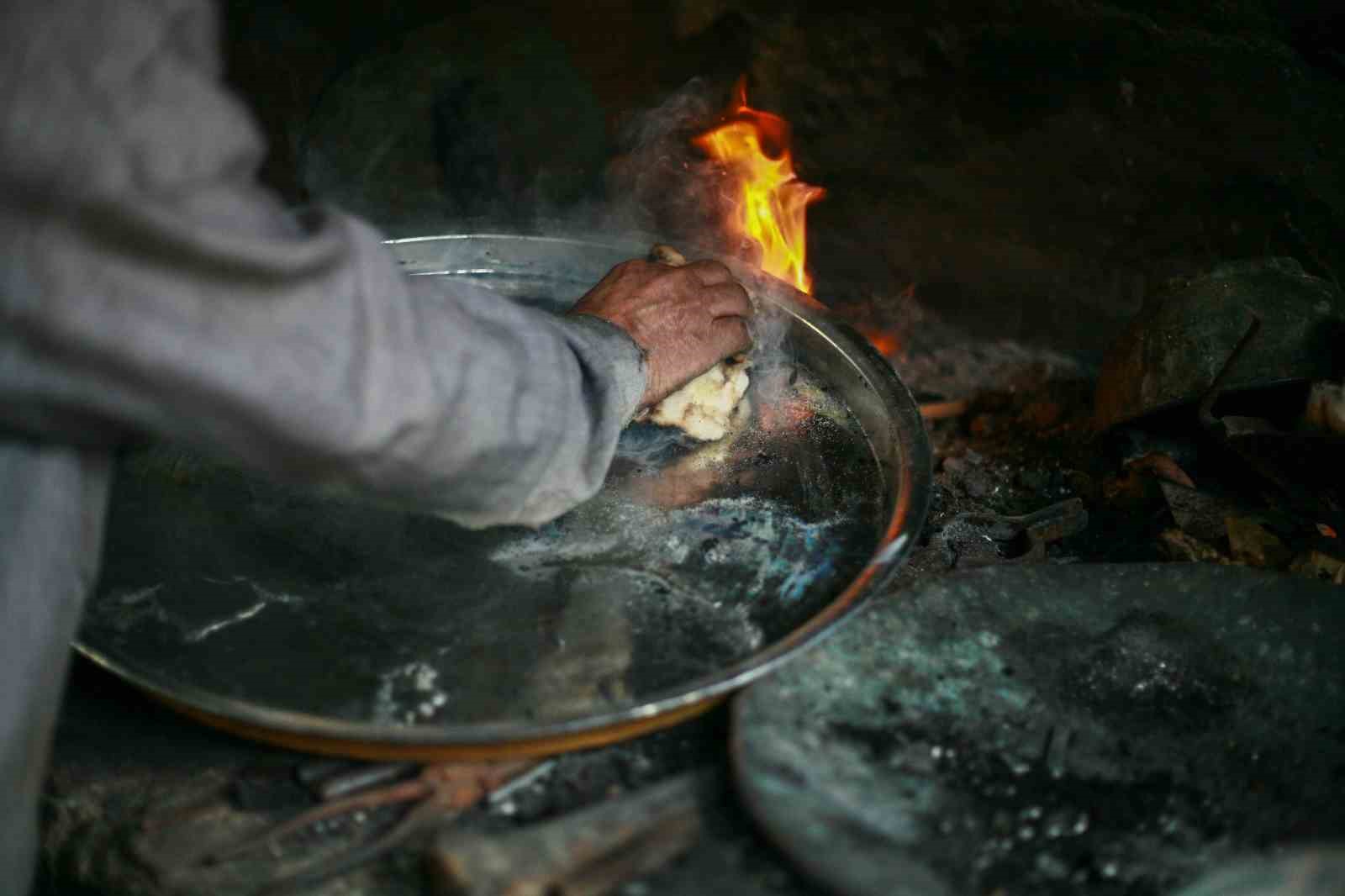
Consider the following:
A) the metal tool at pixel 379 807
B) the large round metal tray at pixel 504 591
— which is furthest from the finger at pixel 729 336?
the metal tool at pixel 379 807

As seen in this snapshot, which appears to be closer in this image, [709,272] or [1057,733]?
[1057,733]

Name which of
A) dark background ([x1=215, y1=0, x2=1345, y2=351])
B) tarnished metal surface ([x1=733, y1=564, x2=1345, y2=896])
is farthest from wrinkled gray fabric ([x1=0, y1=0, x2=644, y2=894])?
dark background ([x1=215, y1=0, x2=1345, y2=351])

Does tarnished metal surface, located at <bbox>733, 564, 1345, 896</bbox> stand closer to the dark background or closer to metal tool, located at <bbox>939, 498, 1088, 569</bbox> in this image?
metal tool, located at <bbox>939, 498, 1088, 569</bbox>

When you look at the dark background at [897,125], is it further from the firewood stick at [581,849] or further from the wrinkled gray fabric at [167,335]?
the firewood stick at [581,849]


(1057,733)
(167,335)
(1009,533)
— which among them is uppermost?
(167,335)

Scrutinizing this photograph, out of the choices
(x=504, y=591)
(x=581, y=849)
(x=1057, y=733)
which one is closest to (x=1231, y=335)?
(x=1057, y=733)

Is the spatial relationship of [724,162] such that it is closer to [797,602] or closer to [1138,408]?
[1138,408]

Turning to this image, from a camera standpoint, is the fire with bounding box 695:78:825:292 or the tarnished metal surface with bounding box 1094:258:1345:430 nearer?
the tarnished metal surface with bounding box 1094:258:1345:430

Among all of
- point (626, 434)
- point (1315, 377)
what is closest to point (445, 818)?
point (626, 434)

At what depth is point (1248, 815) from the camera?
1848mm

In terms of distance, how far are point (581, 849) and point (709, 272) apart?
1389 millimetres

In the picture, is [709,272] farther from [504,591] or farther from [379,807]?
[379,807]

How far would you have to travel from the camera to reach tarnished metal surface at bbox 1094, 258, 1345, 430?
9.43 feet

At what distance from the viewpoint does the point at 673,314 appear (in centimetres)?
246
